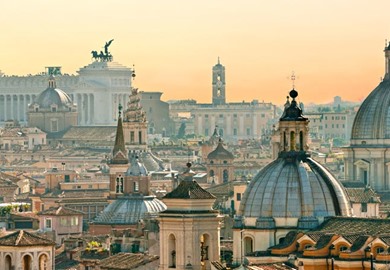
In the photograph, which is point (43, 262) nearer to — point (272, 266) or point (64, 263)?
point (272, 266)

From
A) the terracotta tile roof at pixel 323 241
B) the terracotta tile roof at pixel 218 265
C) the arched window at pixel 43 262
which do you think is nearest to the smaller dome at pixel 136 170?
the arched window at pixel 43 262

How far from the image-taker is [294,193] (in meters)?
66.4

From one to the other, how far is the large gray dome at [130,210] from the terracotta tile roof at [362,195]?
35.2 ft

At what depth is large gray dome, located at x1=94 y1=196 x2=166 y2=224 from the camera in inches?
4131

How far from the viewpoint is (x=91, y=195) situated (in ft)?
419

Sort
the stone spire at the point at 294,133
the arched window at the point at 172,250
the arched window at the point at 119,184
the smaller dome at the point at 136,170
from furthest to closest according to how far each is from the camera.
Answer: the arched window at the point at 119,184 → the smaller dome at the point at 136,170 → the stone spire at the point at 294,133 → the arched window at the point at 172,250

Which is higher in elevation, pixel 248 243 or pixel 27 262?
pixel 248 243

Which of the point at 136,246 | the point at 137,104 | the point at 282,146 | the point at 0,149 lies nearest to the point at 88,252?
the point at 136,246

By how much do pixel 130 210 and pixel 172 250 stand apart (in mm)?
40358

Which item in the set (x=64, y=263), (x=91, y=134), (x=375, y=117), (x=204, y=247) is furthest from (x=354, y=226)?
(x=91, y=134)

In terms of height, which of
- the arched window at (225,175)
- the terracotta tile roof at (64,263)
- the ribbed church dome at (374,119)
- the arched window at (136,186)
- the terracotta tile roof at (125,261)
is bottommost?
the terracotta tile roof at (64,263)

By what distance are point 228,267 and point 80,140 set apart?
131 metres

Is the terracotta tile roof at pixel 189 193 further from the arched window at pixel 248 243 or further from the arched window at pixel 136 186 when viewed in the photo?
the arched window at pixel 136 186

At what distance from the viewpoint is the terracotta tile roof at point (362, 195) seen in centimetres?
9044
